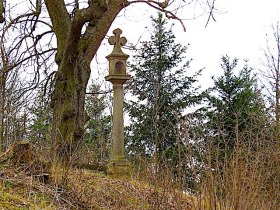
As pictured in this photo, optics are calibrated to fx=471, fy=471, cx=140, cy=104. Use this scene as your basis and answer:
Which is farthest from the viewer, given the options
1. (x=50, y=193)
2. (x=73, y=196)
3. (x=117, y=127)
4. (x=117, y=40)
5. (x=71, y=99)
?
(x=117, y=40)

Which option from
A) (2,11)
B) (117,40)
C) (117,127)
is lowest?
(117,127)

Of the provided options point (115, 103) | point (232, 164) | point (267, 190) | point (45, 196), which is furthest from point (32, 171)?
point (115, 103)

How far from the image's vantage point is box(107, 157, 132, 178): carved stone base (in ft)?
27.4

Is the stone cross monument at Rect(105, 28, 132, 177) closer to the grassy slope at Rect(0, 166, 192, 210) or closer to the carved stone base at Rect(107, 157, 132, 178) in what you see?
Answer: the carved stone base at Rect(107, 157, 132, 178)

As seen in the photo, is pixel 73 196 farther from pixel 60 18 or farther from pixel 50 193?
pixel 60 18

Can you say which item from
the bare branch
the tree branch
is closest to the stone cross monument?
the tree branch

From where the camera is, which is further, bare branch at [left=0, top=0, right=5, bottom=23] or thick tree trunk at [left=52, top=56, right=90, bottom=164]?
bare branch at [left=0, top=0, right=5, bottom=23]

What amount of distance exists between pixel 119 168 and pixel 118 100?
1.31 metres

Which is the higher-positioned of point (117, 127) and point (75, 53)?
point (75, 53)

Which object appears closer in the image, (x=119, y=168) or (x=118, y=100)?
(x=119, y=168)

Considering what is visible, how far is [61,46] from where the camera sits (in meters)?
8.70

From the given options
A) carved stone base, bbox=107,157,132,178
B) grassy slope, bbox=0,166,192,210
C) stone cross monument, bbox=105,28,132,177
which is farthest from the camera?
stone cross monument, bbox=105,28,132,177

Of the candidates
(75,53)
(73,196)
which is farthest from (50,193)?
(75,53)

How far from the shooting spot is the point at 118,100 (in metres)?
8.95
